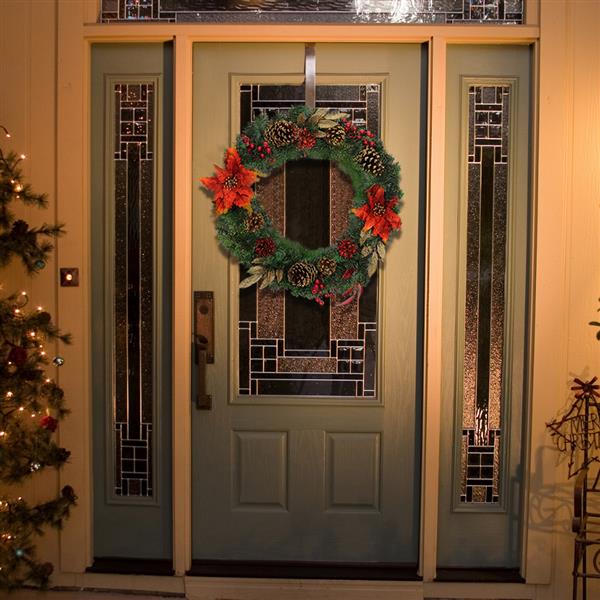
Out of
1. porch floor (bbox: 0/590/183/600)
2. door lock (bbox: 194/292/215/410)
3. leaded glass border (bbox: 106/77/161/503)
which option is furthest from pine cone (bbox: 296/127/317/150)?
porch floor (bbox: 0/590/183/600)

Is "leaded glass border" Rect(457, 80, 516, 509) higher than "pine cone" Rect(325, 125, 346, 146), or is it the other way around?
"pine cone" Rect(325, 125, 346, 146)

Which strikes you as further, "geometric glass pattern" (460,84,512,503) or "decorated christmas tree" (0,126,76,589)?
"geometric glass pattern" (460,84,512,503)

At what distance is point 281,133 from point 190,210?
45 centimetres

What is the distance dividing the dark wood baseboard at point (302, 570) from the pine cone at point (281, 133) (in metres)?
1.63

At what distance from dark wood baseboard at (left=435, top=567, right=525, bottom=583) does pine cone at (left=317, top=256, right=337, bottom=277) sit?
4.05 feet

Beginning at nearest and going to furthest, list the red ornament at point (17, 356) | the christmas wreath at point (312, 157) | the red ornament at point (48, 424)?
the red ornament at point (17, 356), the red ornament at point (48, 424), the christmas wreath at point (312, 157)

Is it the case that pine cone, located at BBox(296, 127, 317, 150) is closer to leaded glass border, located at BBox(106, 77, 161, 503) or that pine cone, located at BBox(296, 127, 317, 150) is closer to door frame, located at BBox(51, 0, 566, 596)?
door frame, located at BBox(51, 0, 566, 596)

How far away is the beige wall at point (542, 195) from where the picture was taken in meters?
2.64

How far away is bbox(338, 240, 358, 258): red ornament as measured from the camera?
8.87 ft

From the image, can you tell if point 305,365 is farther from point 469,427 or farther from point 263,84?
point 263,84

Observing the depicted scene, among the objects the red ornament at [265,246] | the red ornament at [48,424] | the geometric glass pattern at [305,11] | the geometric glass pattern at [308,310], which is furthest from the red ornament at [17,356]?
the geometric glass pattern at [305,11]

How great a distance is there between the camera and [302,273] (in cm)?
270

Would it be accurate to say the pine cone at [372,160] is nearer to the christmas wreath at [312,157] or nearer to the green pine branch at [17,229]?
the christmas wreath at [312,157]

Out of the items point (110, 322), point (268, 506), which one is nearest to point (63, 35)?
point (110, 322)
